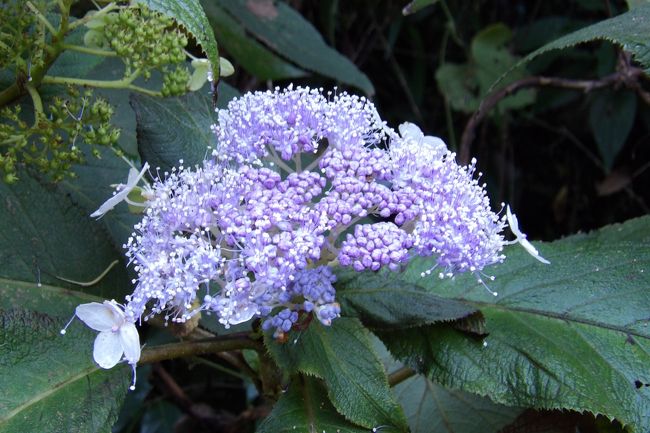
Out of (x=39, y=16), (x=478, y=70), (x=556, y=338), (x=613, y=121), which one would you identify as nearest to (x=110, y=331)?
(x=39, y=16)

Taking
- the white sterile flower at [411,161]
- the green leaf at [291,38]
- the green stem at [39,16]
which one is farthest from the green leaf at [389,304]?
the green leaf at [291,38]

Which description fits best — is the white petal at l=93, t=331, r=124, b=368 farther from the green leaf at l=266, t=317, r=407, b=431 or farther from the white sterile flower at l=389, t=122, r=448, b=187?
the white sterile flower at l=389, t=122, r=448, b=187

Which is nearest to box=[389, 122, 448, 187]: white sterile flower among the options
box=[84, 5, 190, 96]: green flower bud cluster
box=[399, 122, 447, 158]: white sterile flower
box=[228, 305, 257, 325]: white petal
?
box=[399, 122, 447, 158]: white sterile flower

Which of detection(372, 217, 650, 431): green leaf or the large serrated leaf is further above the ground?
detection(372, 217, 650, 431): green leaf

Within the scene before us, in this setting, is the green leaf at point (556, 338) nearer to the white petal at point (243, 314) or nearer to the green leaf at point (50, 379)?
the white petal at point (243, 314)

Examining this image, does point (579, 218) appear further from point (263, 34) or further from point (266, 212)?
point (266, 212)

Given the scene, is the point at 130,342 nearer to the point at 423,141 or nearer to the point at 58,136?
the point at 58,136
